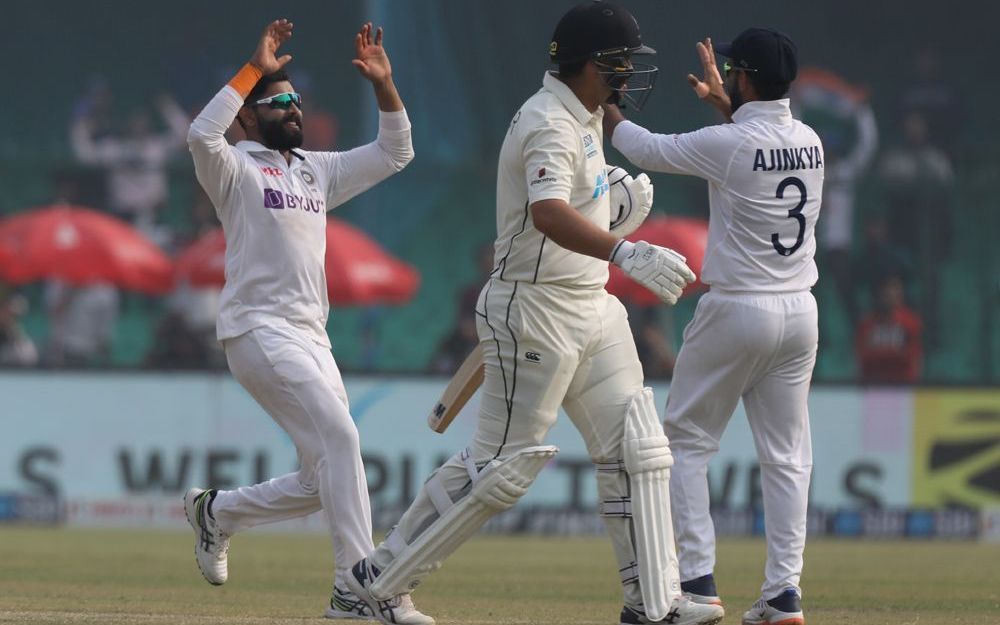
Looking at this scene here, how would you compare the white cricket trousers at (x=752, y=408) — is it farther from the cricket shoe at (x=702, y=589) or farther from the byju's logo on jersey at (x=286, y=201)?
the byju's logo on jersey at (x=286, y=201)

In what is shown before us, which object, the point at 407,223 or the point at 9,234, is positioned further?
the point at 407,223

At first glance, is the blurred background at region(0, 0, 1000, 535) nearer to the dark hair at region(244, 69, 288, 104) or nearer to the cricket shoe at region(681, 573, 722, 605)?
the dark hair at region(244, 69, 288, 104)

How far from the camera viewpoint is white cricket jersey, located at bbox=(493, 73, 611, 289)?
246 inches

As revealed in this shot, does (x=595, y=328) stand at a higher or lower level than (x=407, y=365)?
higher

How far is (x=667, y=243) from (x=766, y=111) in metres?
9.27

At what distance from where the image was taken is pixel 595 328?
638 centimetres

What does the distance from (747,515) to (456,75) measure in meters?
7.38

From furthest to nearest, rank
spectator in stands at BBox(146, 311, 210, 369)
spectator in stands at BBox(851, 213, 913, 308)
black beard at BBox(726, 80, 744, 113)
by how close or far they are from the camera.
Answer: spectator in stands at BBox(851, 213, 913, 308) → spectator in stands at BBox(146, 311, 210, 369) → black beard at BBox(726, 80, 744, 113)

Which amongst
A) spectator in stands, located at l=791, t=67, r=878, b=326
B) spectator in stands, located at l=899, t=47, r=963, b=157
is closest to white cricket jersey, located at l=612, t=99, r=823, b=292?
spectator in stands, located at l=791, t=67, r=878, b=326

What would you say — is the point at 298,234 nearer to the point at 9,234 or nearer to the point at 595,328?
the point at 595,328

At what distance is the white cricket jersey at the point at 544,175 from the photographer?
6.24 metres

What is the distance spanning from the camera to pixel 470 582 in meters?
9.74

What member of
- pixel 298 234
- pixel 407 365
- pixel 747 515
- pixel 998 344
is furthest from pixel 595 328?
pixel 998 344

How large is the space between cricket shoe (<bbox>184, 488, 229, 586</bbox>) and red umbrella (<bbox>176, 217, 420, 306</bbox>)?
8386 millimetres
